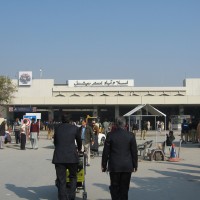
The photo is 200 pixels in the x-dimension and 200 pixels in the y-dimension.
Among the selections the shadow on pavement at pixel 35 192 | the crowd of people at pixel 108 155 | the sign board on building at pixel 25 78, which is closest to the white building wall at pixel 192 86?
the sign board on building at pixel 25 78

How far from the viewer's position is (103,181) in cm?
1159

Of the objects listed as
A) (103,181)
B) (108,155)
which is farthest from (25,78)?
(108,155)

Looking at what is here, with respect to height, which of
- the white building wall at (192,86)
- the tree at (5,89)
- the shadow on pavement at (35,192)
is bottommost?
the shadow on pavement at (35,192)

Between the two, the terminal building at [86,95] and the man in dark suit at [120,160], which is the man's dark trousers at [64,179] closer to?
the man in dark suit at [120,160]

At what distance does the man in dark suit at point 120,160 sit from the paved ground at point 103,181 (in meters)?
1.69

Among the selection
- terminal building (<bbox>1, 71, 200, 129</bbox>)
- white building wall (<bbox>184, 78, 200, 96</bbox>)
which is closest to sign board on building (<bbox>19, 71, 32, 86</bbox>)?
terminal building (<bbox>1, 71, 200, 129</bbox>)

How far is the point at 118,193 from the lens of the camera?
7508mm

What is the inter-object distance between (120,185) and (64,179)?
1222 millimetres

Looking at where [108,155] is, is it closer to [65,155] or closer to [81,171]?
[65,155]

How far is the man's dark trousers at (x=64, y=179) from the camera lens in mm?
8164

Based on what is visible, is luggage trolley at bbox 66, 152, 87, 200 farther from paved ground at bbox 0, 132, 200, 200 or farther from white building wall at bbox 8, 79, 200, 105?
white building wall at bbox 8, 79, 200, 105

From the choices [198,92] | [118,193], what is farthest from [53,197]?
[198,92]

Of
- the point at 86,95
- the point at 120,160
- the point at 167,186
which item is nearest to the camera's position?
the point at 120,160

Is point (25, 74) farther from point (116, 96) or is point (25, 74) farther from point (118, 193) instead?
point (118, 193)
